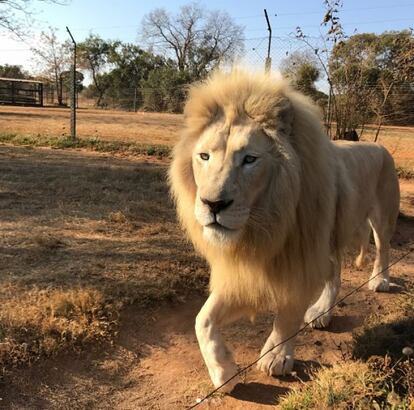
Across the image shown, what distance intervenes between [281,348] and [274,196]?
3.70 feet

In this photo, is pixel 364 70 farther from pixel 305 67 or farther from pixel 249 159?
pixel 249 159

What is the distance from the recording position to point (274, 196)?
2607mm

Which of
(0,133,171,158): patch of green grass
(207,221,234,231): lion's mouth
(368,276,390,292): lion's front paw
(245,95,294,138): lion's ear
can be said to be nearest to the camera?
(207,221,234,231): lion's mouth

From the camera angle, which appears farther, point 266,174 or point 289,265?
point 289,265

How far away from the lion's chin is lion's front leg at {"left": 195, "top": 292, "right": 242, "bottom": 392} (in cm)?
67

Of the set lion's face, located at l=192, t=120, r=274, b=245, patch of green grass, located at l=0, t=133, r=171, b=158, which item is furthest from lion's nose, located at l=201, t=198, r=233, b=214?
patch of green grass, located at l=0, t=133, r=171, b=158

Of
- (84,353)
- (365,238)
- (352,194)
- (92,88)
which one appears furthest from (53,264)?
(92,88)

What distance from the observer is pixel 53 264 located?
169 inches

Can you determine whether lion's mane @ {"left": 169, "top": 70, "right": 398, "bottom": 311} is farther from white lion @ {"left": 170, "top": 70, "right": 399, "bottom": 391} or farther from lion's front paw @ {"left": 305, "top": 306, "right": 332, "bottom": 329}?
lion's front paw @ {"left": 305, "top": 306, "right": 332, "bottom": 329}

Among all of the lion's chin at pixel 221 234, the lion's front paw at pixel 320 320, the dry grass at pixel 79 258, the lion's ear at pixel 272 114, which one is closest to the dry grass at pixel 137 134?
the dry grass at pixel 79 258

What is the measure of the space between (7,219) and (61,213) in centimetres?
62

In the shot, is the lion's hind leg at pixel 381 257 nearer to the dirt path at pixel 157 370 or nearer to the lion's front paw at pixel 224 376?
the dirt path at pixel 157 370

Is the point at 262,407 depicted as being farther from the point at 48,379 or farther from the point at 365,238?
the point at 365,238

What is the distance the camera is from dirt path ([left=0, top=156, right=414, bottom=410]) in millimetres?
2855
